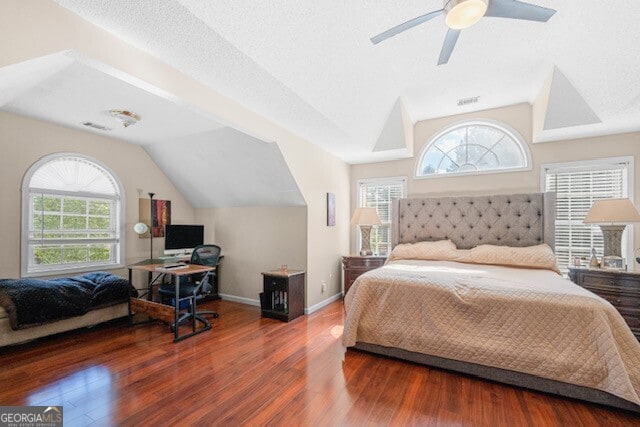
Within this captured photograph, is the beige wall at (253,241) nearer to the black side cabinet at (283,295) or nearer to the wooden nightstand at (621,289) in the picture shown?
the black side cabinet at (283,295)

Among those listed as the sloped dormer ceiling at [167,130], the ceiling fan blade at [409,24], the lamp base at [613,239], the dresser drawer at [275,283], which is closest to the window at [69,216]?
the sloped dormer ceiling at [167,130]

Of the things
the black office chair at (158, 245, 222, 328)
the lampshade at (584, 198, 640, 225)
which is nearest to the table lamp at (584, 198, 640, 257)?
the lampshade at (584, 198, 640, 225)

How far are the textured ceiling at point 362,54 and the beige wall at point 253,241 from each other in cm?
137

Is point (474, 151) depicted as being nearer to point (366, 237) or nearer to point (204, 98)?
point (366, 237)

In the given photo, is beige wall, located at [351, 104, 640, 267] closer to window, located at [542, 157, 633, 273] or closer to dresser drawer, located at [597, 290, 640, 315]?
window, located at [542, 157, 633, 273]

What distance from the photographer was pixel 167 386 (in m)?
2.12

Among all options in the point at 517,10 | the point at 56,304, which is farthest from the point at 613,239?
the point at 56,304

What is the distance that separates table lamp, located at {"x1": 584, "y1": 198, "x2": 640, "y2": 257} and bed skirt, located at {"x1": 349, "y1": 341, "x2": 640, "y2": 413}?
190 cm

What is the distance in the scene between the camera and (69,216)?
376 cm

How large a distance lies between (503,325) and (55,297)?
13.7 feet

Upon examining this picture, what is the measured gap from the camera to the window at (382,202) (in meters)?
4.76

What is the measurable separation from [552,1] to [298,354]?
11.7 ft

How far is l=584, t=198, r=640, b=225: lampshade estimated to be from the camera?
9.38 ft

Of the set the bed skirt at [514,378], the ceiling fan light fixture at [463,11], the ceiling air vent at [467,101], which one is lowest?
the bed skirt at [514,378]
